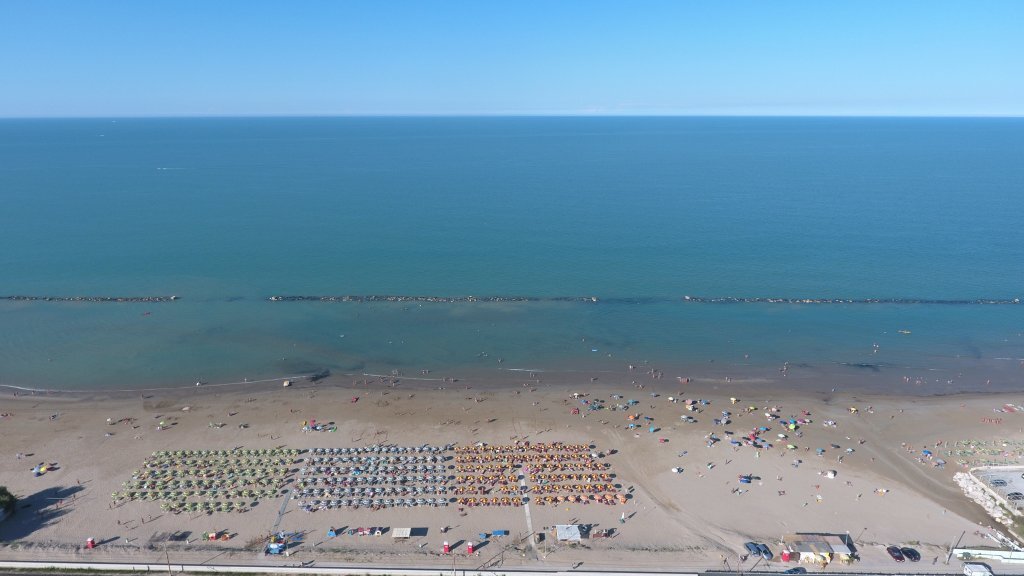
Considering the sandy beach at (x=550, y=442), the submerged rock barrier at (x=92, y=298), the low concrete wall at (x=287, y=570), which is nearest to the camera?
the low concrete wall at (x=287, y=570)

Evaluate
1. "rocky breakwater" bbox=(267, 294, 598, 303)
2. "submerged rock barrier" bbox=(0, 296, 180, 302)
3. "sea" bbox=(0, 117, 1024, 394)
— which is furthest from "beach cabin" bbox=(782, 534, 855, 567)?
"submerged rock barrier" bbox=(0, 296, 180, 302)

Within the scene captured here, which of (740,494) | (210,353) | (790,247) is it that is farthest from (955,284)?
(210,353)

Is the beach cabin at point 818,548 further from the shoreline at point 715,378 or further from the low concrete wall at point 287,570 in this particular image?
the shoreline at point 715,378

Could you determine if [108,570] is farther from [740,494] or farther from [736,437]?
[736,437]

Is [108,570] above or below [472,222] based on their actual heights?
below

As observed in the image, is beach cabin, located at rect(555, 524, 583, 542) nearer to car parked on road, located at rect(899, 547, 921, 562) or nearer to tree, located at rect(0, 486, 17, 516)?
car parked on road, located at rect(899, 547, 921, 562)

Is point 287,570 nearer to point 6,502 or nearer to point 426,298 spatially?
point 6,502

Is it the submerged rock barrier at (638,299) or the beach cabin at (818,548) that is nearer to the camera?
the beach cabin at (818,548)

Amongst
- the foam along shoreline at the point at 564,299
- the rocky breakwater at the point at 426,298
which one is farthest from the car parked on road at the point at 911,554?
the rocky breakwater at the point at 426,298
